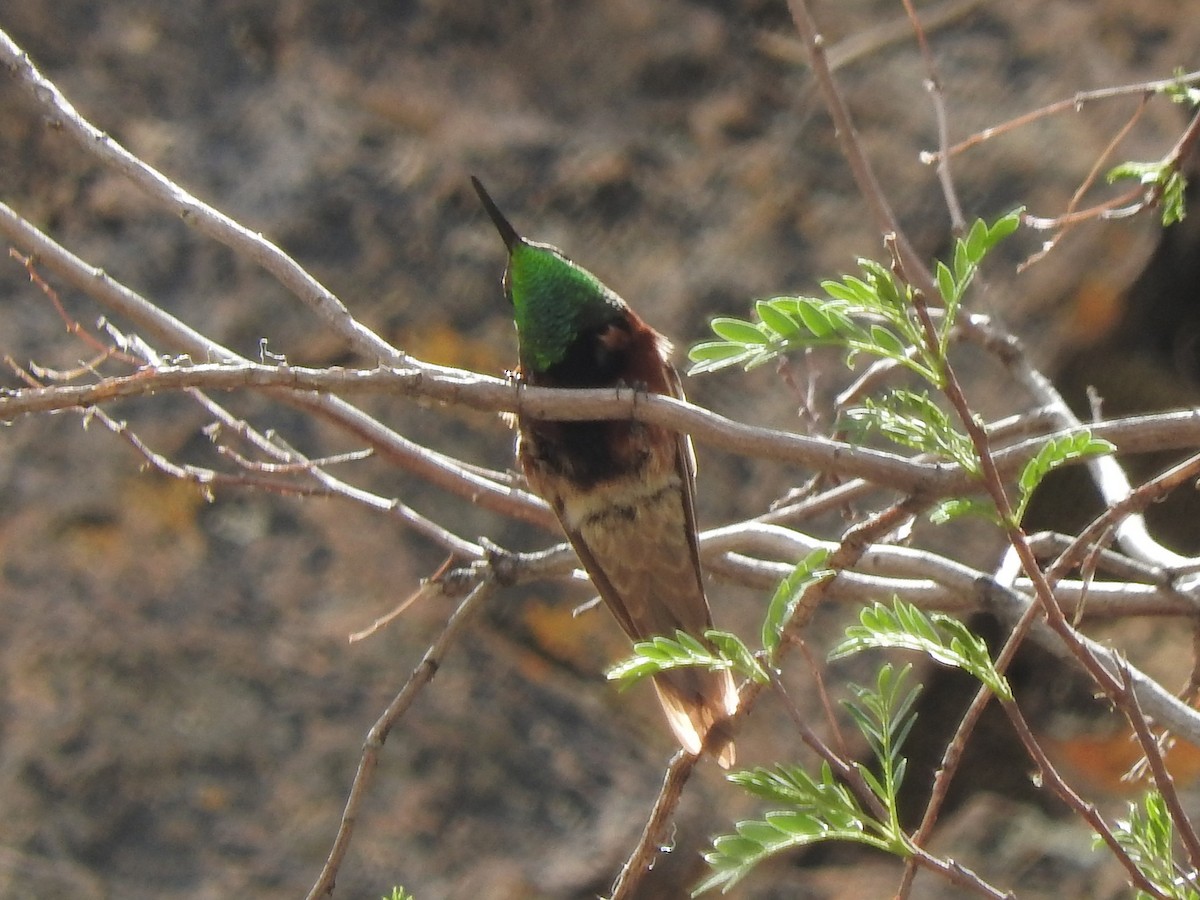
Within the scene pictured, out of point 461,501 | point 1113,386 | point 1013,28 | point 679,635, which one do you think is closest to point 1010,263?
point 1113,386

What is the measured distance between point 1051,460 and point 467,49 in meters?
3.13

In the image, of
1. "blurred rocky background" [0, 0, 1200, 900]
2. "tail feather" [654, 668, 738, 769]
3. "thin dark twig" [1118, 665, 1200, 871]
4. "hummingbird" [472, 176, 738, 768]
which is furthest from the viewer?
"blurred rocky background" [0, 0, 1200, 900]

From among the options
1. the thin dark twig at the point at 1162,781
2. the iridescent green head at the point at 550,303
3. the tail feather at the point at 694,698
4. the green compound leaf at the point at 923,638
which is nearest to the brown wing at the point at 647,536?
the tail feather at the point at 694,698

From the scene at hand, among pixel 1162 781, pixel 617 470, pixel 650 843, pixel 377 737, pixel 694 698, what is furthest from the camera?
pixel 617 470

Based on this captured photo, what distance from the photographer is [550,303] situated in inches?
104

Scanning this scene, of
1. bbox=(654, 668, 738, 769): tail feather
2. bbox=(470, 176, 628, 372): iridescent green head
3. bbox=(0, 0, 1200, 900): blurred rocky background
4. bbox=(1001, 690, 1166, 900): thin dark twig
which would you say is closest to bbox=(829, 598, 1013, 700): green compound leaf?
bbox=(1001, 690, 1166, 900): thin dark twig

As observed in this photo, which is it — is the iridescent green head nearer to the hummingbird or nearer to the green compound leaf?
the hummingbird

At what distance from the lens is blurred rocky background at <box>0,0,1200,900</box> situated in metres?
3.30

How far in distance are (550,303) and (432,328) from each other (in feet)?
3.49

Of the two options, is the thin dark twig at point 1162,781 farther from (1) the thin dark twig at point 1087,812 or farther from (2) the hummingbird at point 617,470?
(2) the hummingbird at point 617,470

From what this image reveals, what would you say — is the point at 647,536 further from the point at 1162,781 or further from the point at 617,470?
the point at 1162,781

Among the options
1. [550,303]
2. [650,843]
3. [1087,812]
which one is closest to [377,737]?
[650,843]

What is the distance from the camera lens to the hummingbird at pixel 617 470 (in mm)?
2498

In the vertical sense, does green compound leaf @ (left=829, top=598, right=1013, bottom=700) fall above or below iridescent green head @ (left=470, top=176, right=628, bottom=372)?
below
